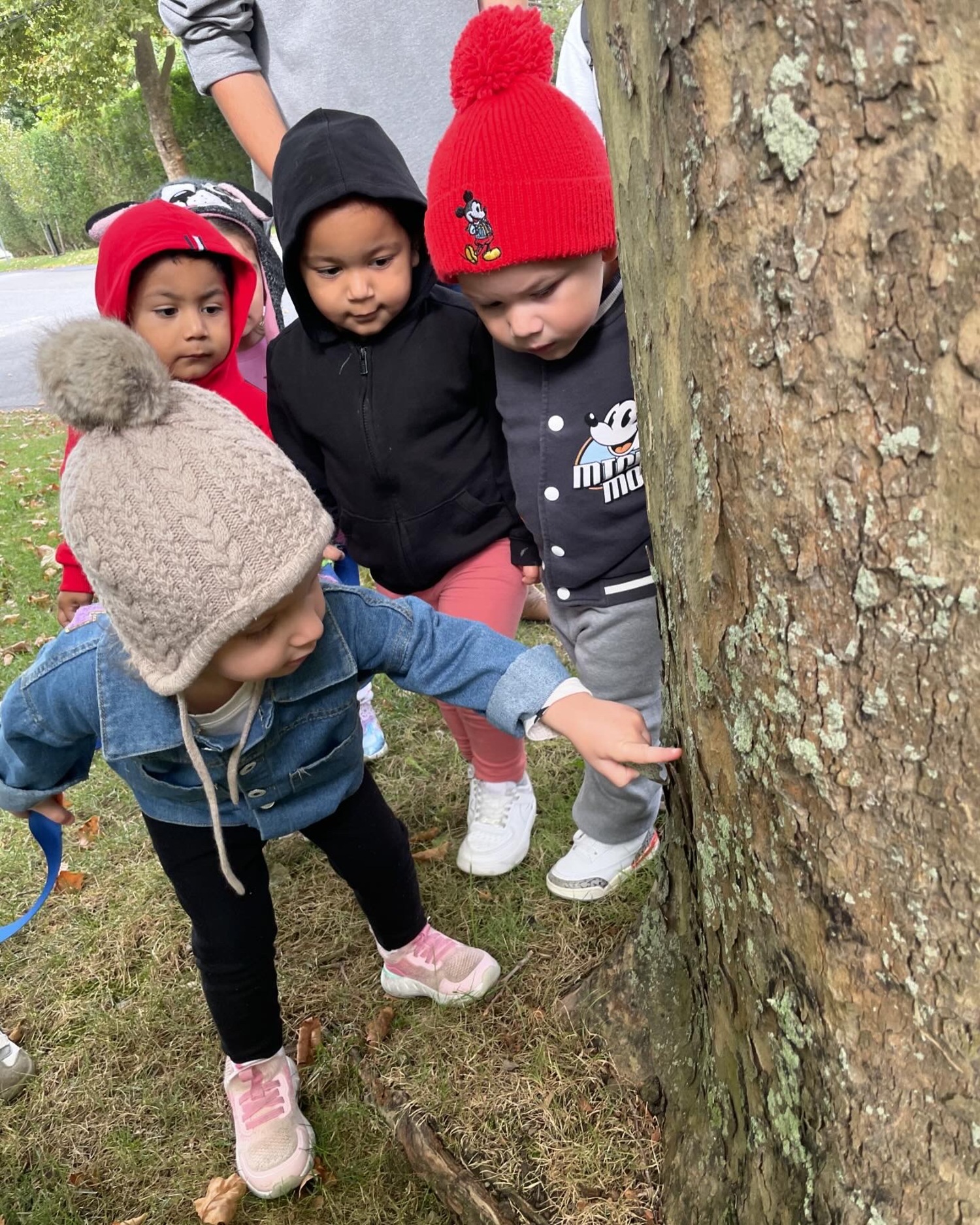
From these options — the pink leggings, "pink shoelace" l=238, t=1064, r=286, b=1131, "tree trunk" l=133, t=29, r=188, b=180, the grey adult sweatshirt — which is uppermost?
"tree trunk" l=133, t=29, r=188, b=180

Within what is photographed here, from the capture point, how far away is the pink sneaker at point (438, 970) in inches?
86.4

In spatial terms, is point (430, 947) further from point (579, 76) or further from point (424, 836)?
point (579, 76)

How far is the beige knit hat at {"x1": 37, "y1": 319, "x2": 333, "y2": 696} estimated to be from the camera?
1.41 meters

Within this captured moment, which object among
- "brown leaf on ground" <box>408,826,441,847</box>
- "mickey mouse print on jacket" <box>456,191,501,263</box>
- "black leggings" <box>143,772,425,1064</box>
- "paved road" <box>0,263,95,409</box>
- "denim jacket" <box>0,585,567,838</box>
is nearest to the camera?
"denim jacket" <box>0,585,567,838</box>

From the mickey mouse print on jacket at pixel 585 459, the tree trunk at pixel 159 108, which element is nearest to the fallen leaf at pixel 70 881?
the mickey mouse print on jacket at pixel 585 459

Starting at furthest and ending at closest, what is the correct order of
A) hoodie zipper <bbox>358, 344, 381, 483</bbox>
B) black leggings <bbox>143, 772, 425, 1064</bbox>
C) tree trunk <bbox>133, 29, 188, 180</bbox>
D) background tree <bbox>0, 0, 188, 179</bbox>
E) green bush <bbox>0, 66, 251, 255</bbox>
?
green bush <bbox>0, 66, 251, 255</bbox> < tree trunk <bbox>133, 29, 188, 180</bbox> < background tree <bbox>0, 0, 188, 179</bbox> < hoodie zipper <bbox>358, 344, 381, 483</bbox> < black leggings <bbox>143, 772, 425, 1064</bbox>

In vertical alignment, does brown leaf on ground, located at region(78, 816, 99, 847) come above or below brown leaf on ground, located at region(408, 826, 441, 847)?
above

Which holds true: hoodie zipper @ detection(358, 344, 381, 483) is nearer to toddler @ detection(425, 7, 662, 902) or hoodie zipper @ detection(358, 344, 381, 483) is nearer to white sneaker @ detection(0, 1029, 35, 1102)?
toddler @ detection(425, 7, 662, 902)

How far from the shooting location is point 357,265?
7.23 feet

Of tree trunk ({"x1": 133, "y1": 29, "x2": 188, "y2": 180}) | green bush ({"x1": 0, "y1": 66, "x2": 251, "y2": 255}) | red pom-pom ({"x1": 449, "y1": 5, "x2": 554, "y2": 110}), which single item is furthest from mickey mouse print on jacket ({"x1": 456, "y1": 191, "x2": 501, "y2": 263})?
green bush ({"x1": 0, "y1": 66, "x2": 251, "y2": 255})

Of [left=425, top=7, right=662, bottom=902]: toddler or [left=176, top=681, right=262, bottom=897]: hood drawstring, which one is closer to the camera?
[left=176, top=681, right=262, bottom=897]: hood drawstring

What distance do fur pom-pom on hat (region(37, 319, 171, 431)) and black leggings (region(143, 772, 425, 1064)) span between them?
2.85 feet

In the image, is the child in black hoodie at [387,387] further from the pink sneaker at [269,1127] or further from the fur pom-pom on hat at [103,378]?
the pink sneaker at [269,1127]

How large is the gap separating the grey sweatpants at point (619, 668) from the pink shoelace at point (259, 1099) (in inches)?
38.2
